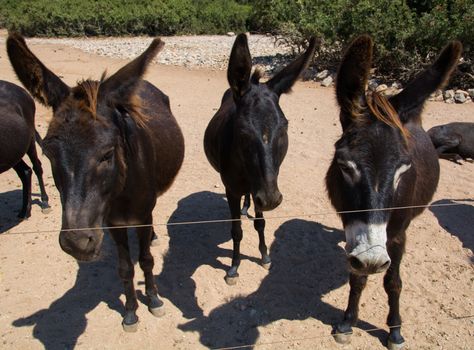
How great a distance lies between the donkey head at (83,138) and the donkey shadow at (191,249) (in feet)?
6.45

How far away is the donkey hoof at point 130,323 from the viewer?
11.5ft

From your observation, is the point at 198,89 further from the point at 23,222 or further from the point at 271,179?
the point at 271,179

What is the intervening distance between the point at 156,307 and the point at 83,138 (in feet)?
7.46

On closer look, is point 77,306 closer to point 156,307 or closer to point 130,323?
point 130,323

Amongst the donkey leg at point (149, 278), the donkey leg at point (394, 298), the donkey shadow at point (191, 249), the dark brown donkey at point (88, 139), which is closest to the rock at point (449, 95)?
the donkey shadow at point (191, 249)

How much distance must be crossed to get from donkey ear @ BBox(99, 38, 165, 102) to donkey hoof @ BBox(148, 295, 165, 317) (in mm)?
2254

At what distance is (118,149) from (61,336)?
7.21 feet

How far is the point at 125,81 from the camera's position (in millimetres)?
2398

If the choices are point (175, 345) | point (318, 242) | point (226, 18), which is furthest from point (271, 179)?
point (226, 18)

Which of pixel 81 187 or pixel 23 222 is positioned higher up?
pixel 81 187

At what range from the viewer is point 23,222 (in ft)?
17.4

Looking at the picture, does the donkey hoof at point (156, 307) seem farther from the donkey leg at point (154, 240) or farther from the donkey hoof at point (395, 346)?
the donkey hoof at point (395, 346)

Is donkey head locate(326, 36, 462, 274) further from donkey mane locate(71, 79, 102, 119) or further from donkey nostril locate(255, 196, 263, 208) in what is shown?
donkey mane locate(71, 79, 102, 119)

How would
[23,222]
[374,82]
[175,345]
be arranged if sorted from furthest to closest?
[374,82] → [23,222] → [175,345]
